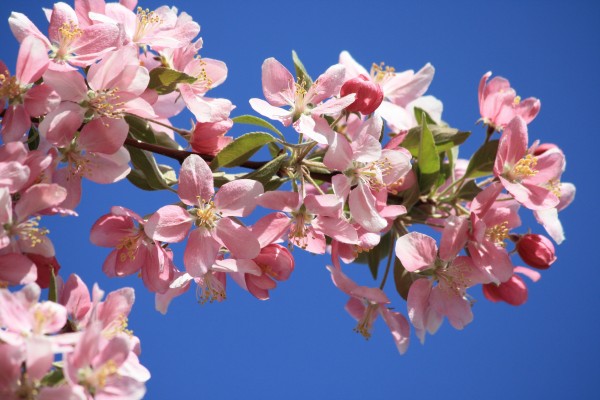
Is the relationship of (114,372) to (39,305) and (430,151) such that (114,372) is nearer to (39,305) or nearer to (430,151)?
(39,305)

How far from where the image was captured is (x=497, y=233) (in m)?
1.32

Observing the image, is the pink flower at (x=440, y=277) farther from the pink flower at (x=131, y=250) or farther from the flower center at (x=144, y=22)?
the flower center at (x=144, y=22)

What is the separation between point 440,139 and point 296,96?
1.11 feet

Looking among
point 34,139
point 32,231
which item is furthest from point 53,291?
point 34,139

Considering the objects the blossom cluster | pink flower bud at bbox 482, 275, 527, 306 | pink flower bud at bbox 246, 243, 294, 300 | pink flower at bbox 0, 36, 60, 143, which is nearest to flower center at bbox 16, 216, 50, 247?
the blossom cluster

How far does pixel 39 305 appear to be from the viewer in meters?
0.90

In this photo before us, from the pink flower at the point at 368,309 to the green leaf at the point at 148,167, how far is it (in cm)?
37

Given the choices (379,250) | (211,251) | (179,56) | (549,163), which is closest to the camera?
(211,251)

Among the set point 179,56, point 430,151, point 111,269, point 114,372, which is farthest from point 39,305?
point 430,151

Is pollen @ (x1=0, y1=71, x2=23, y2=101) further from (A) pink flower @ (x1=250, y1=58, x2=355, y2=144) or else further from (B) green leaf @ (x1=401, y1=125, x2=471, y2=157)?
(B) green leaf @ (x1=401, y1=125, x2=471, y2=157)

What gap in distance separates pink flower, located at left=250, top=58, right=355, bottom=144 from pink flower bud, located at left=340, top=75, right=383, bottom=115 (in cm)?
2

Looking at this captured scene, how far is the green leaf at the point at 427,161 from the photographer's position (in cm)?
130

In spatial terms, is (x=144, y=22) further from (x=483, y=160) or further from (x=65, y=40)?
(x=483, y=160)

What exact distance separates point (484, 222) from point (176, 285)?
552mm
